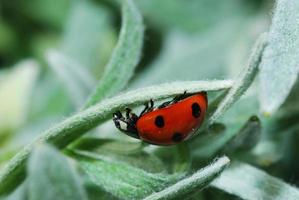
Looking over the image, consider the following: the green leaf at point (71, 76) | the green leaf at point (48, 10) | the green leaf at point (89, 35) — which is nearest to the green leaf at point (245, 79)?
the green leaf at point (71, 76)

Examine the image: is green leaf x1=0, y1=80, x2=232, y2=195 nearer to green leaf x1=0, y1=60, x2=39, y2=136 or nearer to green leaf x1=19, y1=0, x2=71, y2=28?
green leaf x1=0, y1=60, x2=39, y2=136

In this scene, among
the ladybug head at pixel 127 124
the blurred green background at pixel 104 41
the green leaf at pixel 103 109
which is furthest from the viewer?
the blurred green background at pixel 104 41

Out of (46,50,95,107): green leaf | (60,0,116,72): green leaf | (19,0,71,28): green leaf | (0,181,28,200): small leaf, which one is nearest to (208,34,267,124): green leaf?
(0,181,28,200): small leaf

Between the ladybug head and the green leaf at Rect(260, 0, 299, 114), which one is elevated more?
the ladybug head

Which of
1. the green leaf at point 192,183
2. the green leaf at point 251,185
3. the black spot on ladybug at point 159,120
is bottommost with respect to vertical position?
the green leaf at point 251,185

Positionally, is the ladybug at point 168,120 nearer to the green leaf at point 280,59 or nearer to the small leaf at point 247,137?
the small leaf at point 247,137
